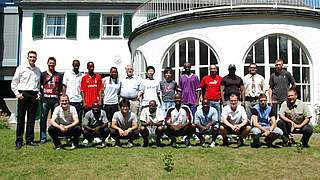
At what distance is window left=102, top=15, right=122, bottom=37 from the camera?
24.8 meters

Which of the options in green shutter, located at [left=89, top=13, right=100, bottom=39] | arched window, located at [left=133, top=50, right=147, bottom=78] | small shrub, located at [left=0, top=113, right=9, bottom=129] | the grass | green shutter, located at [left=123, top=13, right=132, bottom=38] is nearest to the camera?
the grass

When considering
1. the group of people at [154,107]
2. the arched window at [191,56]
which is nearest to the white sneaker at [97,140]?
the group of people at [154,107]

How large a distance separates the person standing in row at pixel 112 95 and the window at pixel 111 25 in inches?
592

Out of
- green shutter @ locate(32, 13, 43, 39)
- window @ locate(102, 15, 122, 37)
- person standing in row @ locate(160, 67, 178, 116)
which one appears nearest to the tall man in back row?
person standing in row @ locate(160, 67, 178, 116)

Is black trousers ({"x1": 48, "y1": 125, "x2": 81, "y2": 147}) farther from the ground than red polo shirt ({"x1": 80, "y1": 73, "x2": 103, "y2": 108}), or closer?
closer

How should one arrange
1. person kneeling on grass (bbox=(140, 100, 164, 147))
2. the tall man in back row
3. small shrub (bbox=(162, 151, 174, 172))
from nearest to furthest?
small shrub (bbox=(162, 151, 174, 172)), person kneeling on grass (bbox=(140, 100, 164, 147)), the tall man in back row

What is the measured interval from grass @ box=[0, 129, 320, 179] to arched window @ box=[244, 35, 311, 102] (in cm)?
513

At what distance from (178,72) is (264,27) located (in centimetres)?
307

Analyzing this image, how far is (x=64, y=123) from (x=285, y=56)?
7.77m

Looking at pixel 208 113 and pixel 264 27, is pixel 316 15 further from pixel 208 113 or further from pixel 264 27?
pixel 208 113

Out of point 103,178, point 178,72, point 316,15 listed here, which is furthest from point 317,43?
point 103,178

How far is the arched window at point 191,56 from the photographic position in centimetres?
1434

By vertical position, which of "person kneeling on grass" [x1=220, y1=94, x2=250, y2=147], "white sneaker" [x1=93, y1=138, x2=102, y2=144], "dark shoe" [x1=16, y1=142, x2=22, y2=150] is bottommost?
"dark shoe" [x1=16, y1=142, x2=22, y2=150]

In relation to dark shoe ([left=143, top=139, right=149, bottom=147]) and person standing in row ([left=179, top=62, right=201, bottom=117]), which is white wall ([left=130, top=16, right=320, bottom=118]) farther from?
dark shoe ([left=143, top=139, right=149, bottom=147])
